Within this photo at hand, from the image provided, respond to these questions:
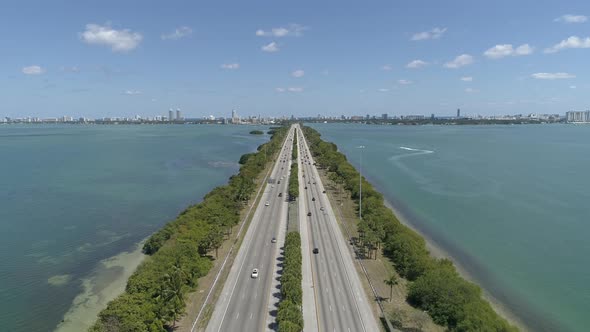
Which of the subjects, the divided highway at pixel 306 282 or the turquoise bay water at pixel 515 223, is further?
the turquoise bay water at pixel 515 223

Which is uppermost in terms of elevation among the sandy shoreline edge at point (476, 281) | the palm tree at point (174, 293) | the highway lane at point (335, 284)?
the palm tree at point (174, 293)

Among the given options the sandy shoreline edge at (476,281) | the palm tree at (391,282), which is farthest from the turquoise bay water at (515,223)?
the palm tree at (391,282)

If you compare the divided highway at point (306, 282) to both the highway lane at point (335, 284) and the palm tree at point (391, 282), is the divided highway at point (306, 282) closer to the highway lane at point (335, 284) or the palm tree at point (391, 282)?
the highway lane at point (335, 284)

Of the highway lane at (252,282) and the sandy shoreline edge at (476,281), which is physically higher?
the highway lane at (252,282)

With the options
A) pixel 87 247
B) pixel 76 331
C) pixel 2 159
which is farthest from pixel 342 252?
pixel 2 159

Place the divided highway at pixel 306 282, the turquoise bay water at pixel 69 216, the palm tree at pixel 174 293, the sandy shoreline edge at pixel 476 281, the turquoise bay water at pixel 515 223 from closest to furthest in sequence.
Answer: the palm tree at pixel 174 293, the divided highway at pixel 306 282, the sandy shoreline edge at pixel 476 281, the turquoise bay water at pixel 69 216, the turquoise bay water at pixel 515 223

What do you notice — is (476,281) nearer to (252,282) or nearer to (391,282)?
(391,282)

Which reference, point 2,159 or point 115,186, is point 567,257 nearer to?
point 115,186

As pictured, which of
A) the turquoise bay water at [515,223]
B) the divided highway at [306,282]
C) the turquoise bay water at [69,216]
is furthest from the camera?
the turquoise bay water at [515,223]
